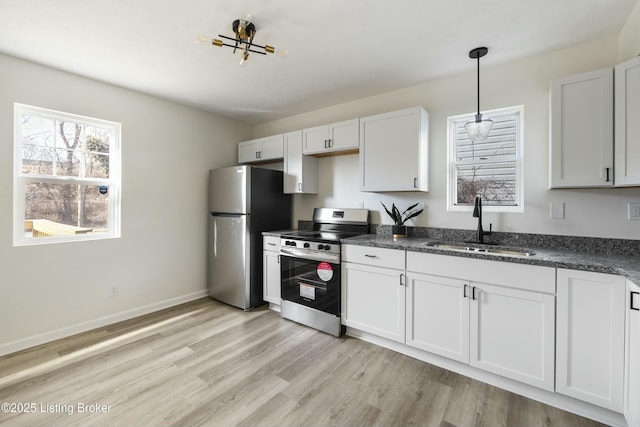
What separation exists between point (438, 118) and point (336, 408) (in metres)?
2.59

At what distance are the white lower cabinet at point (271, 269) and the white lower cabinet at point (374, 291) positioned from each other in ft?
2.96

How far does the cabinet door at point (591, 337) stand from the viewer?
156 cm

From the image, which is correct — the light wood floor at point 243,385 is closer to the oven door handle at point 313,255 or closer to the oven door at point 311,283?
the oven door at point 311,283

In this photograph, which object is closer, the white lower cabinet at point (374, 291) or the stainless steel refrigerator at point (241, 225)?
the white lower cabinet at point (374, 291)

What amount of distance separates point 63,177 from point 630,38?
15.0 ft

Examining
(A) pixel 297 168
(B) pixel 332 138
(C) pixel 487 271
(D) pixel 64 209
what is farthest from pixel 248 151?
(C) pixel 487 271

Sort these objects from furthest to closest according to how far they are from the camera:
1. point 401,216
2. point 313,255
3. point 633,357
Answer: point 401,216, point 313,255, point 633,357

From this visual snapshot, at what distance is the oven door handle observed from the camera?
2684 millimetres

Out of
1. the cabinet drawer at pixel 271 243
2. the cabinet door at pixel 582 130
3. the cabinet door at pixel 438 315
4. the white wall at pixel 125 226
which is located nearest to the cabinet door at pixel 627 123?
the cabinet door at pixel 582 130

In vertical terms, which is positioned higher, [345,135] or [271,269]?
[345,135]

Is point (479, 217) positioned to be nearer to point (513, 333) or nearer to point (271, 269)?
→ point (513, 333)

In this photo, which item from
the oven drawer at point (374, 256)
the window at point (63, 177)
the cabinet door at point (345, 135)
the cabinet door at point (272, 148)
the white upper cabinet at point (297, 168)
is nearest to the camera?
the oven drawer at point (374, 256)

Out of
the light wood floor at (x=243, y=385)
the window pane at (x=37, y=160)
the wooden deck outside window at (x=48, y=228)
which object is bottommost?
the light wood floor at (x=243, y=385)

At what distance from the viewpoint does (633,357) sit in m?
1.44
